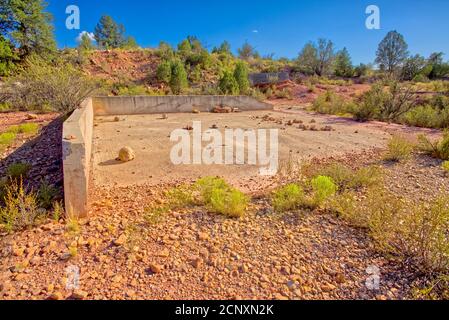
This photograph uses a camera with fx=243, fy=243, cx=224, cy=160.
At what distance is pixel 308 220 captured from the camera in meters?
2.92

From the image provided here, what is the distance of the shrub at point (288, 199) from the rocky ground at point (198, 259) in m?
0.12

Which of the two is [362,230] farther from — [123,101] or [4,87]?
[4,87]

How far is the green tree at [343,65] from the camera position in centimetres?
3278

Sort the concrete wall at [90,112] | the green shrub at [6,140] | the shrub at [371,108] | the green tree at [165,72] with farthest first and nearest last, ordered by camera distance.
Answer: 1. the green tree at [165,72]
2. the shrub at [371,108]
3. the green shrub at [6,140]
4. the concrete wall at [90,112]

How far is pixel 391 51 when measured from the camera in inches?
1230

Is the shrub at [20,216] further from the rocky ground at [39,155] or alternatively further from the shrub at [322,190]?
the shrub at [322,190]

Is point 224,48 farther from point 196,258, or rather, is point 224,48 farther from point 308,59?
point 196,258

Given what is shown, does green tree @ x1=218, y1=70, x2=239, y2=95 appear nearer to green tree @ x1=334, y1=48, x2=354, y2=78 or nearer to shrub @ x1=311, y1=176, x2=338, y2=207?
shrub @ x1=311, y1=176, x2=338, y2=207

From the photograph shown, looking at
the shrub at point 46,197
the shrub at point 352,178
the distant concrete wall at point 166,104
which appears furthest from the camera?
the distant concrete wall at point 166,104

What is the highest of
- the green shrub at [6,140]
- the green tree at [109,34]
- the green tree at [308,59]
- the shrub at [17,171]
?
the green tree at [109,34]

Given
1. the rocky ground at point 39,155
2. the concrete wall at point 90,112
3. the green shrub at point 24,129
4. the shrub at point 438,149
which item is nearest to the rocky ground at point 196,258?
the concrete wall at point 90,112

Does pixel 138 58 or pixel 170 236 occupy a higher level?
pixel 138 58
